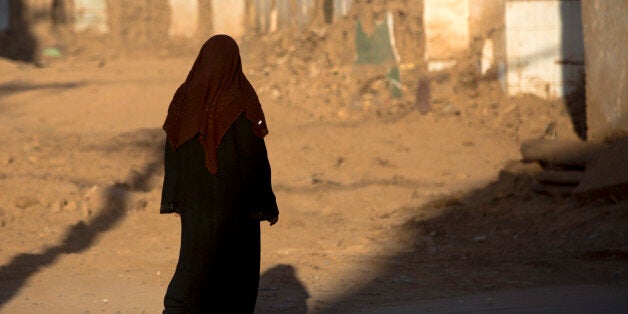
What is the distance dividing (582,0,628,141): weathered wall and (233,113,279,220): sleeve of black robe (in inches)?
236

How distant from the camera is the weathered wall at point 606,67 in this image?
10164mm

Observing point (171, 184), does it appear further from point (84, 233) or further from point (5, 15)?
point (5, 15)

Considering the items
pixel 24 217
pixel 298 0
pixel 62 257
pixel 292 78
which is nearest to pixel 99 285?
pixel 62 257

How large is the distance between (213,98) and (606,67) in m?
6.52

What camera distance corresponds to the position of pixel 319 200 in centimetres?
1135

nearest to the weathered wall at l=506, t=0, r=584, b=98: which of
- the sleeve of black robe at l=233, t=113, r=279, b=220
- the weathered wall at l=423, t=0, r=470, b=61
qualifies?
the weathered wall at l=423, t=0, r=470, b=61

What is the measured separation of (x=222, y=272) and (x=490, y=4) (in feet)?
35.0

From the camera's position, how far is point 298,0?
1820 cm

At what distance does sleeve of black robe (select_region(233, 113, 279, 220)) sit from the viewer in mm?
4738

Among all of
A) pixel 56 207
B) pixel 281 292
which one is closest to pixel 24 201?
pixel 56 207

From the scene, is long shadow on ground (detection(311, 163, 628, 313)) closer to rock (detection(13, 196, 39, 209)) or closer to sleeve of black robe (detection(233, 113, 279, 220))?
sleeve of black robe (detection(233, 113, 279, 220))

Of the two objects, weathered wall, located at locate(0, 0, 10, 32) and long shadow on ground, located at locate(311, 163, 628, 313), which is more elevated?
weathered wall, located at locate(0, 0, 10, 32)

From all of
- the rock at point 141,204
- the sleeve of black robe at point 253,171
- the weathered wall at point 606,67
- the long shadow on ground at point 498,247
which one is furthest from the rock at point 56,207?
the sleeve of black robe at point 253,171

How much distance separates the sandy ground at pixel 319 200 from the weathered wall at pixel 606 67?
767 mm
